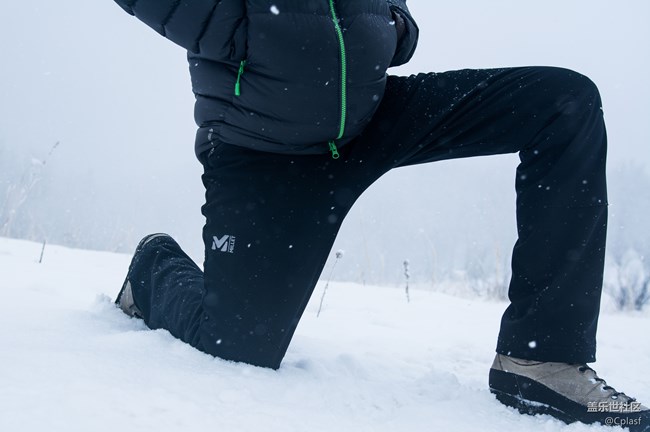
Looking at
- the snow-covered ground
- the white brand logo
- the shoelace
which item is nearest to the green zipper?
the white brand logo

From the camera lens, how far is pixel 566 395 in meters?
1.33

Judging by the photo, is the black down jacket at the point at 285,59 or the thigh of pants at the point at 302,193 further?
the thigh of pants at the point at 302,193

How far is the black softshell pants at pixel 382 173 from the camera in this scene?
144 centimetres

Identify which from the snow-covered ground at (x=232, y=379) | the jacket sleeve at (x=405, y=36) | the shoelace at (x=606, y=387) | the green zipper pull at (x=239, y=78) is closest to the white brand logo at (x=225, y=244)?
the snow-covered ground at (x=232, y=379)

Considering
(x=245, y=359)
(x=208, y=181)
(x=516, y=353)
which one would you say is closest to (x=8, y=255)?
(x=208, y=181)

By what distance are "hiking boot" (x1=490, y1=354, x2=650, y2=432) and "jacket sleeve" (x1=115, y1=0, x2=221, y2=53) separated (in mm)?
1219

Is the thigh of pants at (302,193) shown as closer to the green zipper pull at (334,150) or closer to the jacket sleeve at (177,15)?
the green zipper pull at (334,150)

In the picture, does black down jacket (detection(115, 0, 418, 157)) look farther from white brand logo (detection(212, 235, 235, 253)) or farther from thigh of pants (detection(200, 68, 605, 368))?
white brand logo (detection(212, 235, 235, 253))

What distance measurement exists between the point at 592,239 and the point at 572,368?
0.35 meters

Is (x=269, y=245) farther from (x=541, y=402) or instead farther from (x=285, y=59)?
(x=541, y=402)

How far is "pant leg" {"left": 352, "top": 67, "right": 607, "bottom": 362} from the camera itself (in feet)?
4.56

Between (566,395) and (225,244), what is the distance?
3.47 ft

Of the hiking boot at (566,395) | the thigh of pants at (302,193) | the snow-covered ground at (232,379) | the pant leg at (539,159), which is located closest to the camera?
the snow-covered ground at (232,379)

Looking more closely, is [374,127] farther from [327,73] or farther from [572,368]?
[572,368]
